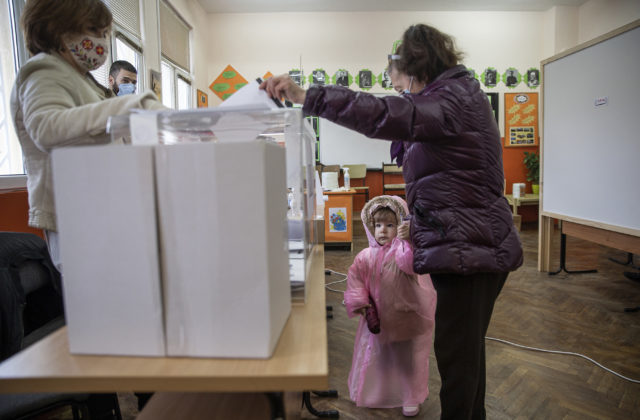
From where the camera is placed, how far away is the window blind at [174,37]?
5191 mm

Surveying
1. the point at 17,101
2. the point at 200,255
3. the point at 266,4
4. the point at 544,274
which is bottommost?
the point at 544,274

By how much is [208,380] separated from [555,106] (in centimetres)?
397

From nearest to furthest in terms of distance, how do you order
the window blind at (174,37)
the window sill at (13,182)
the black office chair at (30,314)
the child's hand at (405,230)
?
the black office chair at (30,314) → the child's hand at (405,230) → the window sill at (13,182) → the window blind at (174,37)

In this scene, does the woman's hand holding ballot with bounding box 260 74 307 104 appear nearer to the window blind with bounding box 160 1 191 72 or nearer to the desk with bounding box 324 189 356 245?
the desk with bounding box 324 189 356 245

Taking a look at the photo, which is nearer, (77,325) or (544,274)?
(77,325)

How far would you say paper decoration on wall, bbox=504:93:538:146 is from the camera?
23.4ft

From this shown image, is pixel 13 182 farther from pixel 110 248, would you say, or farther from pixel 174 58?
pixel 174 58

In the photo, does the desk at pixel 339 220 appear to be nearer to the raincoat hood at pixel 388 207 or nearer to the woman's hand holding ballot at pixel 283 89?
the raincoat hood at pixel 388 207

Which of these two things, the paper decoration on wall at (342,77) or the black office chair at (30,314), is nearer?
the black office chair at (30,314)

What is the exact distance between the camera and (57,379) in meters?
0.55

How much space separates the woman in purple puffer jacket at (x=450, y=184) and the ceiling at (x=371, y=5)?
6211 millimetres

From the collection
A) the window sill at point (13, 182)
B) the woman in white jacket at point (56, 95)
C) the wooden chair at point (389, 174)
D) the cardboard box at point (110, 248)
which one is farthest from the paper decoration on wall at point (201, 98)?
the cardboard box at point (110, 248)

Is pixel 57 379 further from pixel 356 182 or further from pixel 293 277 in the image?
pixel 356 182

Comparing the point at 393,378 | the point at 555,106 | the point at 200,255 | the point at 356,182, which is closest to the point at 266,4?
the point at 356,182
